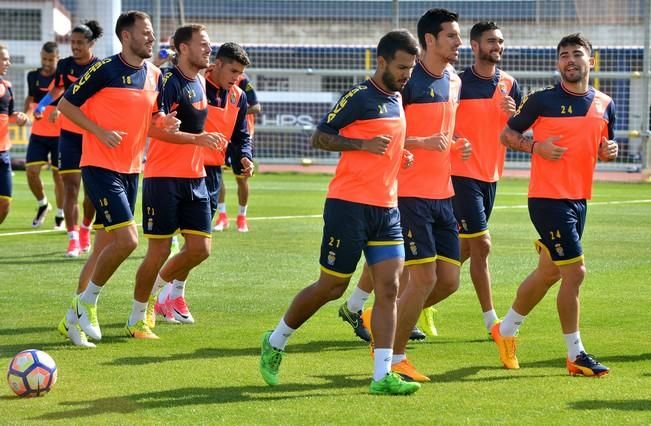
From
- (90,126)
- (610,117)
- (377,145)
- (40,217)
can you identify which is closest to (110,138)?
(90,126)

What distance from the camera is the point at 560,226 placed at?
8.09 meters

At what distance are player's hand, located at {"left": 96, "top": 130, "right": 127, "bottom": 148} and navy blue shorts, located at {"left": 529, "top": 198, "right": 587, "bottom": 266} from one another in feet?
10.1

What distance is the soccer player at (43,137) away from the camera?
16.9 m

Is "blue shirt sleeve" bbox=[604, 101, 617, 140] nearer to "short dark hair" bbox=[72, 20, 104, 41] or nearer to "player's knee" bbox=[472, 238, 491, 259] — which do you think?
"player's knee" bbox=[472, 238, 491, 259]

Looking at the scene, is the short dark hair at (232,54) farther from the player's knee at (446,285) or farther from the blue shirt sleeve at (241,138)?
the player's knee at (446,285)

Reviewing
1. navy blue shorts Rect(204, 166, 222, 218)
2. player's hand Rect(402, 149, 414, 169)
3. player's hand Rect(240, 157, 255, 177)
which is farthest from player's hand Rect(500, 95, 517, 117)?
navy blue shorts Rect(204, 166, 222, 218)

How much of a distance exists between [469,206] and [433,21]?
1.77 m

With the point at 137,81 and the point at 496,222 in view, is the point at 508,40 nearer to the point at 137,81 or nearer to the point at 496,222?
the point at 496,222

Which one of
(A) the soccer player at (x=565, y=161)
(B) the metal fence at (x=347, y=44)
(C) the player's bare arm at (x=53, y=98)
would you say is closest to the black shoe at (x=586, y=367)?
(A) the soccer player at (x=565, y=161)

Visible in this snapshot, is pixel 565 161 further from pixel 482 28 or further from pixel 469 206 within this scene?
pixel 482 28

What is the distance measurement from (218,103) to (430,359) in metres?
3.27

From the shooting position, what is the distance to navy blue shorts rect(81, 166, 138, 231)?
9133mm

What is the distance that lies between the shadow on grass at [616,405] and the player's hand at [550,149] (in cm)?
178

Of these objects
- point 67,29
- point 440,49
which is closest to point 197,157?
point 440,49
